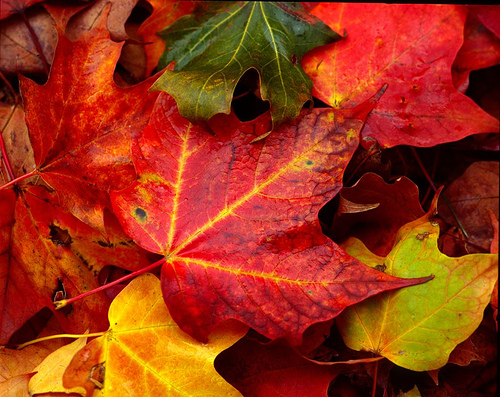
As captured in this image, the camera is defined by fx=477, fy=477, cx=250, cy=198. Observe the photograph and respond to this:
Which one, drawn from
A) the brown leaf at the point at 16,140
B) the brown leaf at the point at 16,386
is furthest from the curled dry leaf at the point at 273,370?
the brown leaf at the point at 16,140

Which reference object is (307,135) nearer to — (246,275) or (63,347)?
(246,275)

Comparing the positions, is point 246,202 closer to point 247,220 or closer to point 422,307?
point 247,220

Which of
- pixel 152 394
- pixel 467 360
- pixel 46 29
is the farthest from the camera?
pixel 46 29

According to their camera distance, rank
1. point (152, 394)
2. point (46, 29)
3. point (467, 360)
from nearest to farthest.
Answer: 1. point (152, 394)
2. point (467, 360)
3. point (46, 29)

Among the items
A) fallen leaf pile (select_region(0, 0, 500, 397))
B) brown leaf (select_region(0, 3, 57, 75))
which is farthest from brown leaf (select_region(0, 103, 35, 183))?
brown leaf (select_region(0, 3, 57, 75))

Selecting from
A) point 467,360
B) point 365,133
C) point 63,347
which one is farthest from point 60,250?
point 467,360

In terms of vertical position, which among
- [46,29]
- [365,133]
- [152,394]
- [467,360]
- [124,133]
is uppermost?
[46,29]

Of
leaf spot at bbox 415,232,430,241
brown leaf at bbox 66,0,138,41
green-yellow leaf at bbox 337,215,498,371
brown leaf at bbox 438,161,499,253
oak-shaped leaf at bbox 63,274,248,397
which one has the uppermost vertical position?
brown leaf at bbox 66,0,138,41

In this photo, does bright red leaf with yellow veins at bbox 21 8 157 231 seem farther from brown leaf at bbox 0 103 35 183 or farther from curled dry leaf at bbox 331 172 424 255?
curled dry leaf at bbox 331 172 424 255

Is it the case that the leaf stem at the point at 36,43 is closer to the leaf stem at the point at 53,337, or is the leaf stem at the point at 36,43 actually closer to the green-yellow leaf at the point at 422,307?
the leaf stem at the point at 53,337
